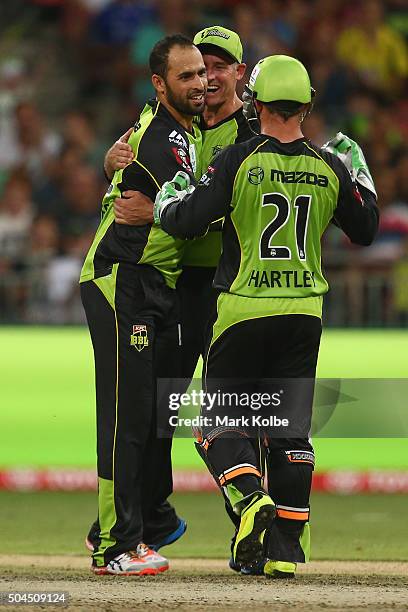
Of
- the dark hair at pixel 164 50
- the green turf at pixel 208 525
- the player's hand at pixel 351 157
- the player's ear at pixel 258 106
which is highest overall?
the dark hair at pixel 164 50

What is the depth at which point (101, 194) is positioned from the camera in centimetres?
1295

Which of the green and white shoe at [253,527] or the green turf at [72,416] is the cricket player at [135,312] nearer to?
the green and white shoe at [253,527]

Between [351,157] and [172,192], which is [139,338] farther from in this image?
[351,157]

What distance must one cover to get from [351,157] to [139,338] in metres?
1.18

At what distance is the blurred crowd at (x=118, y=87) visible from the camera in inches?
504

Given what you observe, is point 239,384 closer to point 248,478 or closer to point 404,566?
point 248,478

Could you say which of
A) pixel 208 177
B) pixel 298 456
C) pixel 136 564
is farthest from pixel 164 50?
pixel 136 564

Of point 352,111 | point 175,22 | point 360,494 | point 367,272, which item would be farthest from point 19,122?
point 360,494

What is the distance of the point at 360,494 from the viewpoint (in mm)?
9047

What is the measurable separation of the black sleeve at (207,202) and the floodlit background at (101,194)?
223 centimetres

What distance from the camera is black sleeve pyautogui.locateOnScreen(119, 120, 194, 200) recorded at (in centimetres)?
582

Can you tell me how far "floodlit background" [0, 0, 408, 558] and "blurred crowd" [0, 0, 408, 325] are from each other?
0.02 meters

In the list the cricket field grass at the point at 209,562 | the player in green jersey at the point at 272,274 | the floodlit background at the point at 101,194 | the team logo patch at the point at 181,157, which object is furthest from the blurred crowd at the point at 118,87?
the player in green jersey at the point at 272,274

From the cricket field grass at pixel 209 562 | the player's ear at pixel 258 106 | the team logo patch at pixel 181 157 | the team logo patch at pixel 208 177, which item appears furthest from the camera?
the team logo patch at pixel 181 157
